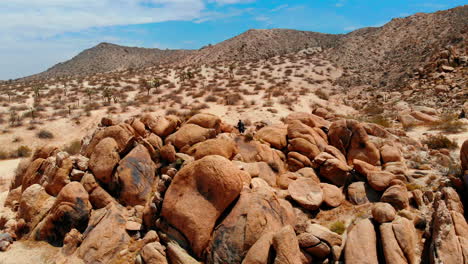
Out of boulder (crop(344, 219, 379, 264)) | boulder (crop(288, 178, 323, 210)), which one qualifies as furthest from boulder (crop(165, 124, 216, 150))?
boulder (crop(344, 219, 379, 264))

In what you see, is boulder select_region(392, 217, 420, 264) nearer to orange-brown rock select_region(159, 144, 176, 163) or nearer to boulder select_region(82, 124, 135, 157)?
orange-brown rock select_region(159, 144, 176, 163)

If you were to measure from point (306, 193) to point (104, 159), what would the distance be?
24.5 ft

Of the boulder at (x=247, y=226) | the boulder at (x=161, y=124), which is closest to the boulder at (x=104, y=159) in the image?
the boulder at (x=161, y=124)

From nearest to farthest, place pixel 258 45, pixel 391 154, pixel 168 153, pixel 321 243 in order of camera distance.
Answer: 1. pixel 321 243
2. pixel 168 153
3. pixel 391 154
4. pixel 258 45

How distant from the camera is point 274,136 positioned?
12930 mm

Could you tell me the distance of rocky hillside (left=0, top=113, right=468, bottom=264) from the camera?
6.93m

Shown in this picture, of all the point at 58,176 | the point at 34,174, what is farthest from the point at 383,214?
the point at 34,174

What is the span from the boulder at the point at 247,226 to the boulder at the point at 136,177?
361 centimetres

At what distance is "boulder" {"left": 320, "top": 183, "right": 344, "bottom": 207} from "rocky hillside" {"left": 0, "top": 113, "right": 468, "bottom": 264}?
0.04m

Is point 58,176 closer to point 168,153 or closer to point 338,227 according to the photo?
point 168,153

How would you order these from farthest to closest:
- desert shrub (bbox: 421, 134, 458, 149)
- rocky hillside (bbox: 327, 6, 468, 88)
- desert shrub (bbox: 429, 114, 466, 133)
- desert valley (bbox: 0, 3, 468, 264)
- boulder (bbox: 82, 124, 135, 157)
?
rocky hillside (bbox: 327, 6, 468, 88), desert shrub (bbox: 429, 114, 466, 133), desert shrub (bbox: 421, 134, 458, 149), boulder (bbox: 82, 124, 135, 157), desert valley (bbox: 0, 3, 468, 264)

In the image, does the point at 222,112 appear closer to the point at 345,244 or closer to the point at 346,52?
the point at 345,244

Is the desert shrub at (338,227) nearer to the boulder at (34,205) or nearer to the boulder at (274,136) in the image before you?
the boulder at (274,136)

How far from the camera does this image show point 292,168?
11.6 m
